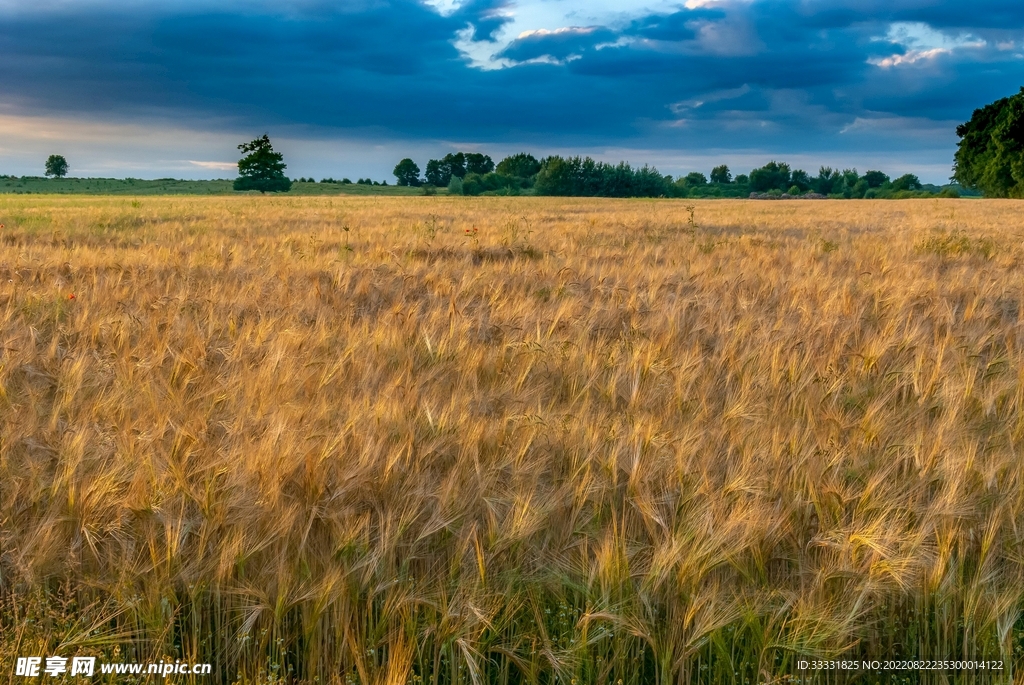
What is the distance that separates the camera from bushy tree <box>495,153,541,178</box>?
88.9 metres

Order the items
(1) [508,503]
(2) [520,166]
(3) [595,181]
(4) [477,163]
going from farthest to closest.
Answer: (4) [477,163] → (2) [520,166] → (3) [595,181] → (1) [508,503]

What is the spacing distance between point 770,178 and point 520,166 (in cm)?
3554

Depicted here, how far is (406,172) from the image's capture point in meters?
97.4

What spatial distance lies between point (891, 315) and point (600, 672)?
3.98m

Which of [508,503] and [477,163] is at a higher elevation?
[477,163]

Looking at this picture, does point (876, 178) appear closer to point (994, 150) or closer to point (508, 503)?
point (994, 150)

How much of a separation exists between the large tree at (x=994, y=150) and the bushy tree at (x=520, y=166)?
1745 inches

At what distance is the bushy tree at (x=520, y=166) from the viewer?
88.9 meters

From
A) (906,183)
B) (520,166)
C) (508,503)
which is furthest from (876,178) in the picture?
(508,503)

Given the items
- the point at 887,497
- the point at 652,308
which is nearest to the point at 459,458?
the point at 887,497

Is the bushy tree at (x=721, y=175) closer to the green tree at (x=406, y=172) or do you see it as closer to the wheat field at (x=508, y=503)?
the green tree at (x=406, y=172)

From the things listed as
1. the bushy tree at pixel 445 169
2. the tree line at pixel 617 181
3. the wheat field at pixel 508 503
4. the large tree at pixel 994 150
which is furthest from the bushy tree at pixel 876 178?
the wheat field at pixel 508 503

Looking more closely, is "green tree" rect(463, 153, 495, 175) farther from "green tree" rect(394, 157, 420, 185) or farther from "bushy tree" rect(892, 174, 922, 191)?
"bushy tree" rect(892, 174, 922, 191)

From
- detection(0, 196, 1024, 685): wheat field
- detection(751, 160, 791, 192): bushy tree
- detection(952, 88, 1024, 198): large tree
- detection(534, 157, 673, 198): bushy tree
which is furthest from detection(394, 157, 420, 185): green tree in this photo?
detection(0, 196, 1024, 685): wheat field
